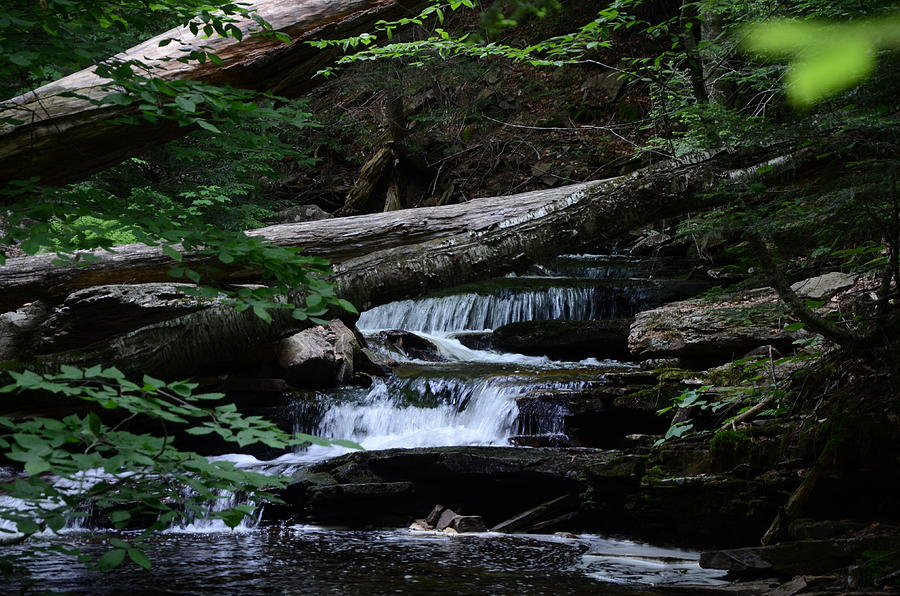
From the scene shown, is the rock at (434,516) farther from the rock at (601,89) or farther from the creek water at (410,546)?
the rock at (601,89)

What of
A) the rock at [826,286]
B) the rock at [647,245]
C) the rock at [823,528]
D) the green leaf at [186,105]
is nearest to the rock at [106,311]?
the green leaf at [186,105]

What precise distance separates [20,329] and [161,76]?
4467 millimetres

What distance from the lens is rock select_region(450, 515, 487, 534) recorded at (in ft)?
20.2

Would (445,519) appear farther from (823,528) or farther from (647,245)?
(647,245)

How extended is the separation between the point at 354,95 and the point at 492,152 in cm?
448

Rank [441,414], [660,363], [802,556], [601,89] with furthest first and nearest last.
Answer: [601,89] < [441,414] < [660,363] < [802,556]

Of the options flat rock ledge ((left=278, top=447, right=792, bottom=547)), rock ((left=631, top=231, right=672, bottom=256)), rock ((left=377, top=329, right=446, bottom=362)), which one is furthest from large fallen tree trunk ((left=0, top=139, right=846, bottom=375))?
rock ((left=631, top=231, right=672, bottom=256))

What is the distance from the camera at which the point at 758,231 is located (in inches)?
144

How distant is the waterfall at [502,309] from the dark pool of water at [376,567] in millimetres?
6368

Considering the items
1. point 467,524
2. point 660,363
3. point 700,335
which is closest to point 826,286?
point 700,335

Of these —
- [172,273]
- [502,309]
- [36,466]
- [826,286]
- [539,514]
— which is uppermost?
[502,309]

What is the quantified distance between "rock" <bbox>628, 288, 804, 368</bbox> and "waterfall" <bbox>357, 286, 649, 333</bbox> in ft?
12.4

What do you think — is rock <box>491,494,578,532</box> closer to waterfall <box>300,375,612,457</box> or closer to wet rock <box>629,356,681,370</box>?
waterfall <box>300,375,612,457</box>

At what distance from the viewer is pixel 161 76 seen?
433cm
